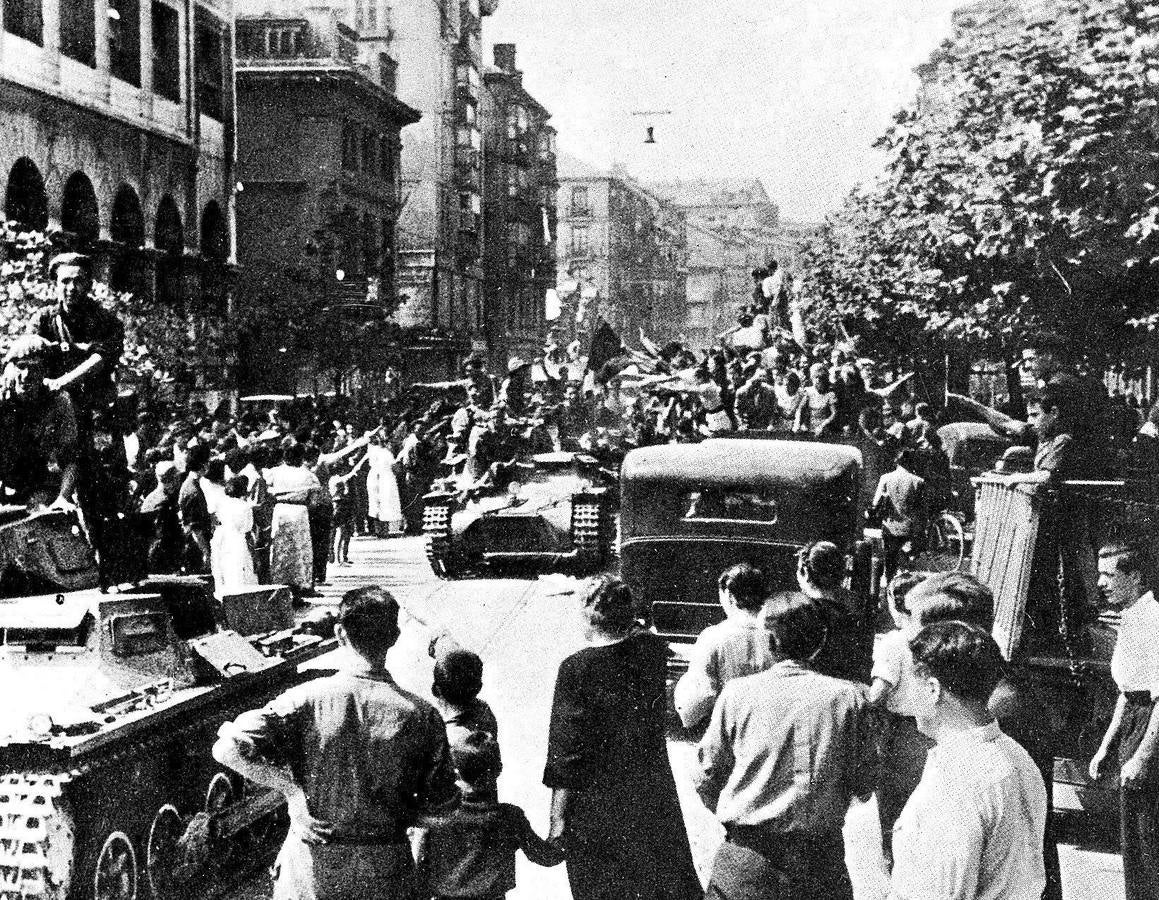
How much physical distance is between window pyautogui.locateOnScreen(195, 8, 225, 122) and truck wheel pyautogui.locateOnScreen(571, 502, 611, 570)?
23.2 meters

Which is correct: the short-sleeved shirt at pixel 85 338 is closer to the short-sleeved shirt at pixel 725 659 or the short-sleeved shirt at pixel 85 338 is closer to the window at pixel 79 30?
the short-sleeved shirt at pixel 725 659

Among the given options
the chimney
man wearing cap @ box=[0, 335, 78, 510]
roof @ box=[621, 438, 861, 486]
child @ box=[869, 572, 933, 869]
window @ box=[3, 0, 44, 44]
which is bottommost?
child @ box=[869, 572, 933, 869]

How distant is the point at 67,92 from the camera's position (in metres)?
29.2

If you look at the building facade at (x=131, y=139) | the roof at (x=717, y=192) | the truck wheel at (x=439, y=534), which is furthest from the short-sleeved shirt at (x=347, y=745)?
the roof at (x=717, y=192)

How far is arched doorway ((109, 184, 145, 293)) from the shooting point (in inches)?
1252

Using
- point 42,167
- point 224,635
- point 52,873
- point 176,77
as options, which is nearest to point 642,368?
point 42,167

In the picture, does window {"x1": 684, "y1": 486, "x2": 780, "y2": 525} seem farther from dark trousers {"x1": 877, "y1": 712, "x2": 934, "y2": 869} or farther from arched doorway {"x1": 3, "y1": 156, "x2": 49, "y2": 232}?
arched doorway {"x1": 3, "y1": 156, "x2": 49, "y2": 232}

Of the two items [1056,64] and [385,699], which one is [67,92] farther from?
[385,699]

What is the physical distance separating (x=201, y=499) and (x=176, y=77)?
2483 cm

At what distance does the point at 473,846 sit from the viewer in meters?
5.11

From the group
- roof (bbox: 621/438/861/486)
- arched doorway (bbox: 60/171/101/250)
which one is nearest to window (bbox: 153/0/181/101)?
arched doorway (bbox: 60/171/101/250)

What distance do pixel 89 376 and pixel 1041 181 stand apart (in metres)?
13.0

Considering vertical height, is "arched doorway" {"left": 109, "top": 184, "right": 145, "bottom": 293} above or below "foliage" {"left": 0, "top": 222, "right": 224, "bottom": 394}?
above

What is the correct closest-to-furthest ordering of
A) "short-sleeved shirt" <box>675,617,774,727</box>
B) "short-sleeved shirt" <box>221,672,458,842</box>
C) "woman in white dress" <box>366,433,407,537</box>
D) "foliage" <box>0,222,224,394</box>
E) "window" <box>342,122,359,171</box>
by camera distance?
"short-sleeved shirt" <box>221,672,458,842</box>, "short-sleeved shirt" <box>675,617,774,727</box>, "woman in white dress" <box>366,433,407,537</box>, "foliage" <box>0,222,224,394</box>, "window" <box>342,122,359,171</box>
